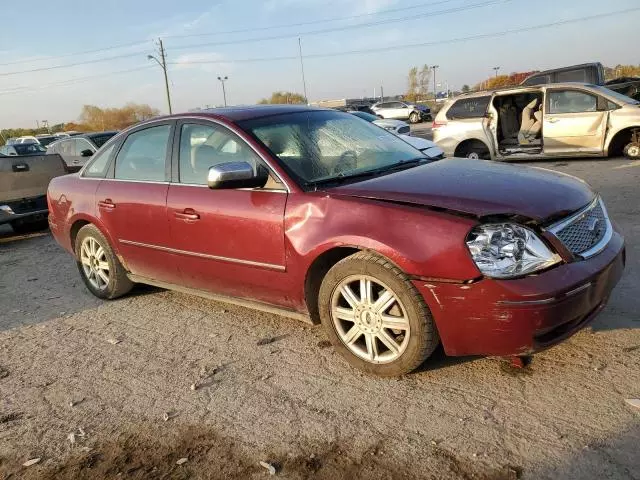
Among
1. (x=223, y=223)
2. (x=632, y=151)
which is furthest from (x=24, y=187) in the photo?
(x=632, y=151)

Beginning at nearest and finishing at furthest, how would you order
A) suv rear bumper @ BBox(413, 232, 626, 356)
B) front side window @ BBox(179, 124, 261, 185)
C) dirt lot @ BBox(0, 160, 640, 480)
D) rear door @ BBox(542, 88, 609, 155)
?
1. dirt lot @ BBox(0, 160, 640, 480)
2. suv rear bumper @ BBox(413, 232, 626, 356)
3. front side window @ BBox(179, 124, 261, 185)
4. rear door @ BBox(542, 88, 609, 155)

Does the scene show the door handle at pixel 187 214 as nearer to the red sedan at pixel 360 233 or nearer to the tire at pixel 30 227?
the red sedan at pixel 360 233

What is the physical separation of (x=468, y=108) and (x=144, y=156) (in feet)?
26.6

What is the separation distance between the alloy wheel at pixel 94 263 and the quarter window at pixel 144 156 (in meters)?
0.79

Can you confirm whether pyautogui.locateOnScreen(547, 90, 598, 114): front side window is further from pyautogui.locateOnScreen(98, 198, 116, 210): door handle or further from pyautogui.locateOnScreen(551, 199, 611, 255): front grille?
pyautogui.locateOnScreen(98, 198, 116, 210): door handle

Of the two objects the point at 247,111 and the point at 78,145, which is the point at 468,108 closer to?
the point at 247,111

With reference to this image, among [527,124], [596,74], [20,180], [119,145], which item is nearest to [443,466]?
[119,145]

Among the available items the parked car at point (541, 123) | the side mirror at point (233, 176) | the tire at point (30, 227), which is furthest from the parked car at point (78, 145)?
the side mirror at point (233, 176)

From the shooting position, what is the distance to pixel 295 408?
298cm

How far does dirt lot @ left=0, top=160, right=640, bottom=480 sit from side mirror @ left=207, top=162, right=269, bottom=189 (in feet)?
3.79

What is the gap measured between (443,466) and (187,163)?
2841mm

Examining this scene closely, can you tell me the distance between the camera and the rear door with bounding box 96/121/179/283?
4.30 m

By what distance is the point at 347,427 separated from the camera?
2752 mm

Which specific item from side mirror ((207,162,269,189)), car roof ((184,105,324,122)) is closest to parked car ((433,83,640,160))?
car roof ((184,105,324,122))
